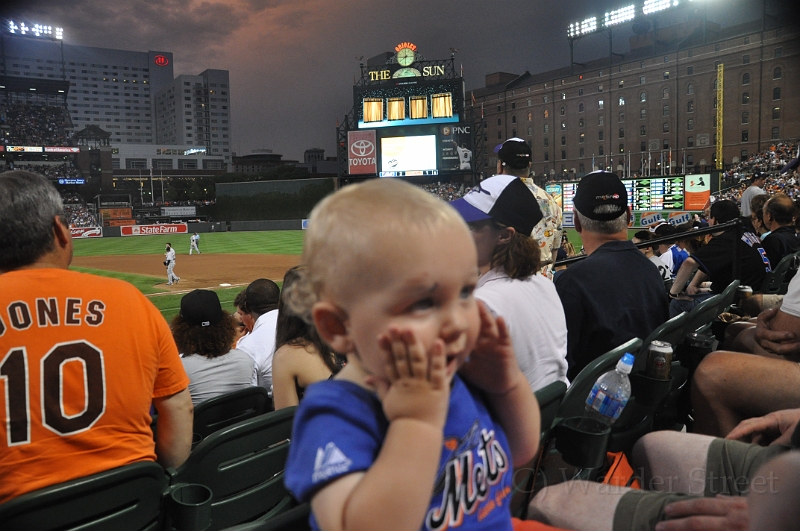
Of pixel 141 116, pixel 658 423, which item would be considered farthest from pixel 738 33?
pixel 141 116

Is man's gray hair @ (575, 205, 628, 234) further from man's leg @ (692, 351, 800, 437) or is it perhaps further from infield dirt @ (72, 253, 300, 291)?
infield dirt @ (72, 253, 300, 291)

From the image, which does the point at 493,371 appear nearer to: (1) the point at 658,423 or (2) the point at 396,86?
(1) the point at 658,423

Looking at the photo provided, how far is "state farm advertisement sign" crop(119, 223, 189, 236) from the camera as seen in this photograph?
4519 cm

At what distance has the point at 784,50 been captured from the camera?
195ft

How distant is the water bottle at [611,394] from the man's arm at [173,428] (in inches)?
63.3

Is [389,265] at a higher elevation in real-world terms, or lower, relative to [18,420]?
higher

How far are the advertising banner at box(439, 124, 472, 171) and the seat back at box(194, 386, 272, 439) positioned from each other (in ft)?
124

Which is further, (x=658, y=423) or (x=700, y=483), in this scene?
(x=658, y=423)

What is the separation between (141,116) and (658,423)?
567 feet

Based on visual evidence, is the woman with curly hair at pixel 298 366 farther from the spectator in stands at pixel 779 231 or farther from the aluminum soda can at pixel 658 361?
the spectator in stands at pixel 779 231

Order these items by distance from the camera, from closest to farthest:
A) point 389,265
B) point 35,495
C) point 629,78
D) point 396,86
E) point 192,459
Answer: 1. point 389,265
2. point 35,495
3. point 192,459
4. point 396,86
5. point 629,78

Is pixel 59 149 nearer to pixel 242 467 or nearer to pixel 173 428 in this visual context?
pixel 173 428

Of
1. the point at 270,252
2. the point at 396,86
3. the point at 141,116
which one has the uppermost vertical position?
the point at 141,116

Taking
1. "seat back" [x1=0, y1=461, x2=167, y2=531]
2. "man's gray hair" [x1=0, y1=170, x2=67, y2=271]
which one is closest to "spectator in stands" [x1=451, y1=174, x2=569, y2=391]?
"seat back" [x1=0, y1=461, x2=167, y2=531]
